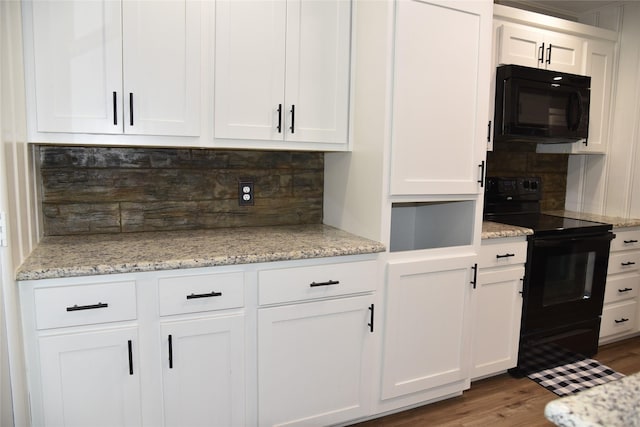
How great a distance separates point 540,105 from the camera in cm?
268

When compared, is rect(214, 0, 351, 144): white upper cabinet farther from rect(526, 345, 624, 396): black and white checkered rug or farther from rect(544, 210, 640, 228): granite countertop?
rect(544, 210, 640, 228): granite countertop

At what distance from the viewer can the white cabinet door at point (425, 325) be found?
2.05 meters

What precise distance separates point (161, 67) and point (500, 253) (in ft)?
6.41

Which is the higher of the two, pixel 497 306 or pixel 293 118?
pixel 293 118

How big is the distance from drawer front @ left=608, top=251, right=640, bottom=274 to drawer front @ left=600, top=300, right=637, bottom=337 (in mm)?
251

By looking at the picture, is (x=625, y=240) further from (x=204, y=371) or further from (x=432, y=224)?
(x=204, y=371)

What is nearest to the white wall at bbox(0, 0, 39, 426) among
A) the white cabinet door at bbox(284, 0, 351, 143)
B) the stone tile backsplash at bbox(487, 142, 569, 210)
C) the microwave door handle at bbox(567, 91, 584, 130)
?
the white cabinet door at bbox(284, 0, 351, 143)

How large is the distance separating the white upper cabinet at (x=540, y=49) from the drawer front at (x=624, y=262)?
1.30 m

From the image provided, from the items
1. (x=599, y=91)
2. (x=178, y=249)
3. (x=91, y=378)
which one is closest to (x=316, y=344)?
(x=178, y=249)

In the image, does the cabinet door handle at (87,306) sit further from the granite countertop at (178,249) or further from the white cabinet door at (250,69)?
the white cabinet door at (250,69)

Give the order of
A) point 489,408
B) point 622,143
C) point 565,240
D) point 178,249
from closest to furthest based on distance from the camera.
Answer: point 178,249 → point 489,408 → point 565,240 → point 622,143

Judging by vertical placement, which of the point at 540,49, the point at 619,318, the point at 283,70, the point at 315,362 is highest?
the point at 540,49

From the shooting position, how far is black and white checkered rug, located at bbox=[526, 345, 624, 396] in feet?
8.29

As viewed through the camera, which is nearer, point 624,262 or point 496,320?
point 496,320
